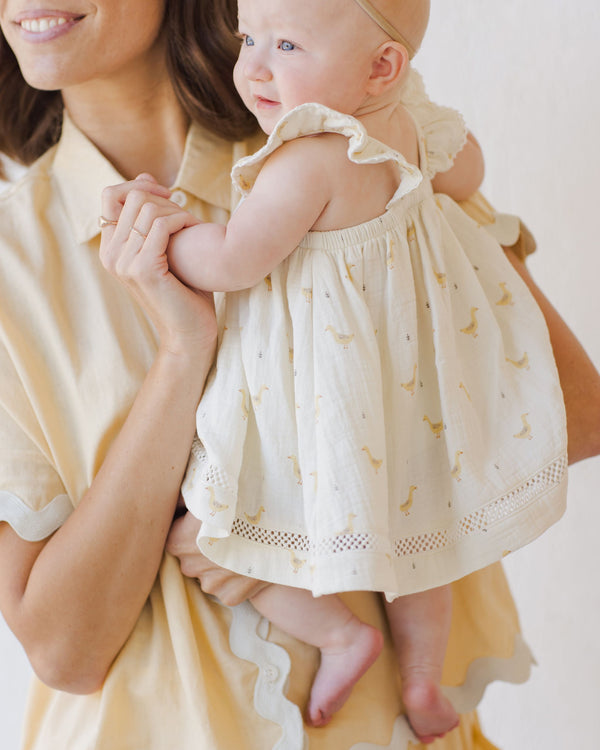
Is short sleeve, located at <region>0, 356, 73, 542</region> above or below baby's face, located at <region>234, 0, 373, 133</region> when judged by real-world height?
below

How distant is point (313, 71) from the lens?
869mm

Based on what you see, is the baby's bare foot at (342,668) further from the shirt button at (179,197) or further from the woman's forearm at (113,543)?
the shirt button at (179,197)

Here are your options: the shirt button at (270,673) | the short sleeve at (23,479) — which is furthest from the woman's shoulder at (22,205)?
the shirt button at (270,673)

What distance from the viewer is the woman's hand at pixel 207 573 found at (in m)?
1.02

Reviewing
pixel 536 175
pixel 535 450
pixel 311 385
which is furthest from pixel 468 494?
pixel 536 175

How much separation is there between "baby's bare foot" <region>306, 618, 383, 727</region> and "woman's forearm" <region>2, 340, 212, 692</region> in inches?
8.3

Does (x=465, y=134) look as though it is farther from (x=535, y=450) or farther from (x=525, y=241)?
(x=535, y=450)

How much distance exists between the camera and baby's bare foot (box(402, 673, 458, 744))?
3.53ft

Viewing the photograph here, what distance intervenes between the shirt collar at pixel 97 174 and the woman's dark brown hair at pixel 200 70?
0.10ft

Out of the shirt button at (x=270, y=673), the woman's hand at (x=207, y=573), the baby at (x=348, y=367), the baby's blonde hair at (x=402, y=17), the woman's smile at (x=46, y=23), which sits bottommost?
the shirt button at (x=270, y=673)

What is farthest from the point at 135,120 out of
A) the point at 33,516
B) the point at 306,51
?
the point at 33,516

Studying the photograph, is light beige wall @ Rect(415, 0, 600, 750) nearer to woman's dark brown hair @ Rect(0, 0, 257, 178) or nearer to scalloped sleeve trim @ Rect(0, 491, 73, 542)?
woman's dark brown hair @ Rect(0, 0, 257, 178)

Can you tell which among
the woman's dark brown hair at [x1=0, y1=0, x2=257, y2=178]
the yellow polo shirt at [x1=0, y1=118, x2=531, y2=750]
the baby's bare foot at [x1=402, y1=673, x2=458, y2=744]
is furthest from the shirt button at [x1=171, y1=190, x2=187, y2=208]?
the baby's bare foot at [x1=402, y1=673, x2=458, y2=744]

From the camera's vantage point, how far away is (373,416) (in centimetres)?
91
